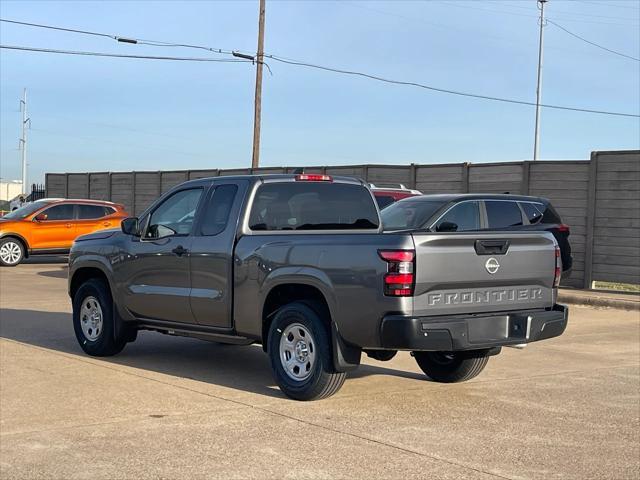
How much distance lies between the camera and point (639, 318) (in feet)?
47.4

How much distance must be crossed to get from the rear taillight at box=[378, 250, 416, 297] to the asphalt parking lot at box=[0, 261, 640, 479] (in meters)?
1.02

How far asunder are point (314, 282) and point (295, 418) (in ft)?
3.69

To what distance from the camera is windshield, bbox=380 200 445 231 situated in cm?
1249

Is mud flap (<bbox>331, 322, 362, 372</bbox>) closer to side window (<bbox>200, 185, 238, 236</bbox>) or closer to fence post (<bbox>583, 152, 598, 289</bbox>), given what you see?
side window (<bbox>200, 185, 238, 236</bbox>)

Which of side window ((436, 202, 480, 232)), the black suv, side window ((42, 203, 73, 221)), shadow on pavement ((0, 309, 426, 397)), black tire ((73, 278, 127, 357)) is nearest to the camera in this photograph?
shadow on pavement ((0, 309, 426, 397))

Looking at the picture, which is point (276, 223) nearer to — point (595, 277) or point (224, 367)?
point (224, 367)

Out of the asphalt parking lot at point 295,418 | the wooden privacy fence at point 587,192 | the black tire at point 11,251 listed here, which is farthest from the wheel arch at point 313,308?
the black tire at point 11,251

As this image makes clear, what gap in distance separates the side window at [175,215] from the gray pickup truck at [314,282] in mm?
14

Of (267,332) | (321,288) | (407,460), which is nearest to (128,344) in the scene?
(267,332)

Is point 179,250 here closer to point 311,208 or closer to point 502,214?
point 311,208

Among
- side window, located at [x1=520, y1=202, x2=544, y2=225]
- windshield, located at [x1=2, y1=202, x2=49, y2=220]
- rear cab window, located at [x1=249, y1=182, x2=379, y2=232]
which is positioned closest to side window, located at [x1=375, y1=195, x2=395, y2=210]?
side window, located at [x1=520, y1=202, x2=544, y2=225]

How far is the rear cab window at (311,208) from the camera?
26.3 feet

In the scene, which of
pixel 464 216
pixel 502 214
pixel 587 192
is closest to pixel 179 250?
pixel 464 216

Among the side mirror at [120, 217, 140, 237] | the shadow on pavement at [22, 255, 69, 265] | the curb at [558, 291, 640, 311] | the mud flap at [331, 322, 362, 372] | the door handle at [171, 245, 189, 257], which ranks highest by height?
the side mirror at [120, 217, 140, 237]
